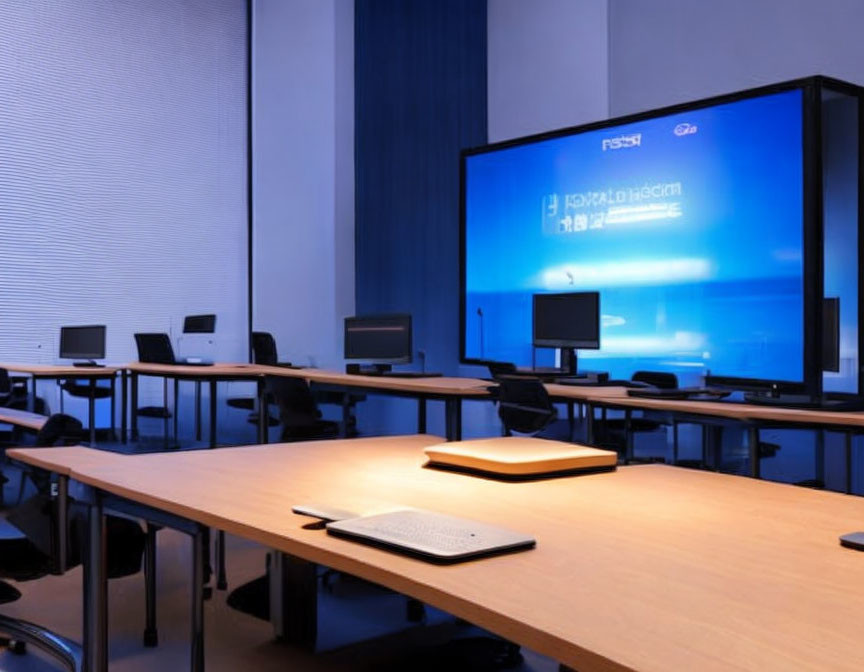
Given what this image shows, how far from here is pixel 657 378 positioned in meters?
4.98

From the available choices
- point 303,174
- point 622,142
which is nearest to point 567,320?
point 622,142

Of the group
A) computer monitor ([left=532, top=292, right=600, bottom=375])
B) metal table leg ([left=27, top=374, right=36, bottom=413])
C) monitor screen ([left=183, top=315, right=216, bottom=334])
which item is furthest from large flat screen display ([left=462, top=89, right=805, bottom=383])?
metal table leg ([left=27, top=374, right=36, bottom=413])

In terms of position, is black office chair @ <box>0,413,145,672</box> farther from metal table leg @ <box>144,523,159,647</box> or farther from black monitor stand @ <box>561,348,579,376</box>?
black monitor stand @ <box>561,348,579,376</box>

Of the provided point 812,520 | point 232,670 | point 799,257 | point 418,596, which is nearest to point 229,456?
point 232,670

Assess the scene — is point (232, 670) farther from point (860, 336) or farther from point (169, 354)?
point (169, 354)

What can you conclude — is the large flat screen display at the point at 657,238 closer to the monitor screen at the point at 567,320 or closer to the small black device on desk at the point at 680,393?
the small black device on desk at the point at 680,393

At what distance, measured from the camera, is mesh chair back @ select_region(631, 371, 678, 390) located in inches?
192

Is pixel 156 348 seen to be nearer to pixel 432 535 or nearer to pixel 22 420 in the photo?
pixel 22 420

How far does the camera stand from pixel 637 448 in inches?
247

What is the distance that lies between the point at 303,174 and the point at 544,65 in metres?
2.49

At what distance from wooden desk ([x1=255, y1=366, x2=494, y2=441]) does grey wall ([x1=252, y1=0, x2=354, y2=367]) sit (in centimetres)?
249

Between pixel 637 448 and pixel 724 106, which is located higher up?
pixel 724 106

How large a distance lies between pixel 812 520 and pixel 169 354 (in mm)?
6077

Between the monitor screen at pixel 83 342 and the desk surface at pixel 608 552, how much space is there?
5740 mm
